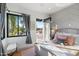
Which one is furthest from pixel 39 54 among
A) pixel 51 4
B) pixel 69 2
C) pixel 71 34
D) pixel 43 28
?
pixel 69 2

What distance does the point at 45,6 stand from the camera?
1680mm

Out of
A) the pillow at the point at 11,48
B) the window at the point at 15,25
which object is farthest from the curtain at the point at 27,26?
the pillow at the point at 11,48

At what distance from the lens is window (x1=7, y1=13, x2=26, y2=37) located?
1.64 metres

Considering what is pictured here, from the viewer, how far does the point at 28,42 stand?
170 cm

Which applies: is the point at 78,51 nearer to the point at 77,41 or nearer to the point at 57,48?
the point at 77,41

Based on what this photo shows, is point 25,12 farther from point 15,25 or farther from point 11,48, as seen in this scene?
point 11,48

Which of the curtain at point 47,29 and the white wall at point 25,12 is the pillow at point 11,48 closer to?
the white wall at point 25,12

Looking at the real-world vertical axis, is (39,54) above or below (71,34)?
below

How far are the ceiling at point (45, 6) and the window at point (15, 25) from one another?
20 centimetres

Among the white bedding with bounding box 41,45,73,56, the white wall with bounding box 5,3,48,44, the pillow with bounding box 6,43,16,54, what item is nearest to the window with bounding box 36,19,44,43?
the white wall with bounding box 5,3,48,44

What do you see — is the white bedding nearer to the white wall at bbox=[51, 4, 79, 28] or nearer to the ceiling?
the white wall at bbox=[51, 4, 79, 28]

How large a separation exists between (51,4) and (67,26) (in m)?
0.42

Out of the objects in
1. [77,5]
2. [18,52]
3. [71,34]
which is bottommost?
[18,52]

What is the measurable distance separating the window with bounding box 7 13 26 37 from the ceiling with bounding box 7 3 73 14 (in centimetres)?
20
